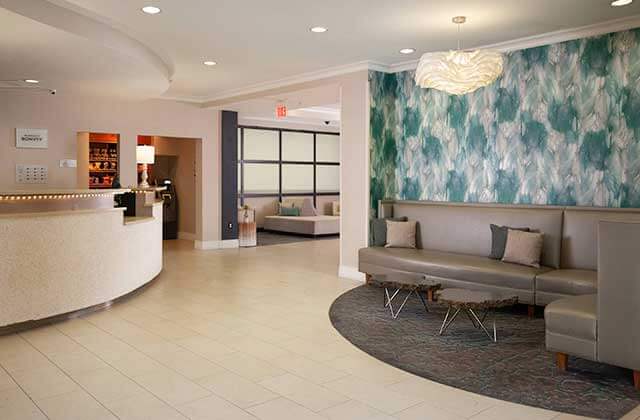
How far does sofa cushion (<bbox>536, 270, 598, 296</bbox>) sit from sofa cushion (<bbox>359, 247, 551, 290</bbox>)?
12 cm

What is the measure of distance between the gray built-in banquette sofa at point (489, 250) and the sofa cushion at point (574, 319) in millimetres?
1180

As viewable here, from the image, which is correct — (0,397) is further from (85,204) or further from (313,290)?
(313,290)

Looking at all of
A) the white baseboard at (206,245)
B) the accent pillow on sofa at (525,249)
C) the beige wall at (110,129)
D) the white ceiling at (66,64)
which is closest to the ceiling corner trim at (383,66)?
the beige wall at (110,129)

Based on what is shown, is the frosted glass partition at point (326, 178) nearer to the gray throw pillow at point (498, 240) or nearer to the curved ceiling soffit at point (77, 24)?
the curved ceiling soffit at point (77, 24)

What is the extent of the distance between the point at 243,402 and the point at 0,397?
1.52 meters

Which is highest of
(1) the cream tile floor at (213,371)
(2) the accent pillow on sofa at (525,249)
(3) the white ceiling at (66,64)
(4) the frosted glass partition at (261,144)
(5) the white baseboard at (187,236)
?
(3) the white ceiling at (66,64)

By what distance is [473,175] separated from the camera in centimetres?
689

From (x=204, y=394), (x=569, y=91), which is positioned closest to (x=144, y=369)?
(x=204, y=394)

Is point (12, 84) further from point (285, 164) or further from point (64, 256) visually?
point (285, 164)

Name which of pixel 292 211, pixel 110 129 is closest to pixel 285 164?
pixel 292 211

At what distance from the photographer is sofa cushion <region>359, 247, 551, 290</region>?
218 inches

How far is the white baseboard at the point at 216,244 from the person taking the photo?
34.7ft

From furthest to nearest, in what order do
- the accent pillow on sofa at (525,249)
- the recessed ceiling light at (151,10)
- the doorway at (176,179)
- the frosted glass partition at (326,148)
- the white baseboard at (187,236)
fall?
1. the frosted glass partition at (326,148)
2. the white baseboard at (187,236)
3. the doorway at (176,179)
4. the accent pillow on sofa at (525,249)
5. the recessed ceiling light at (151,10)

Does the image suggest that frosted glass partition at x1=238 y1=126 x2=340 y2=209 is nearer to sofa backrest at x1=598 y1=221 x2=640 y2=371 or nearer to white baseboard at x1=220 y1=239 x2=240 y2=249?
white baseboard at x1=220 y1=239 x2=240 y2=249
